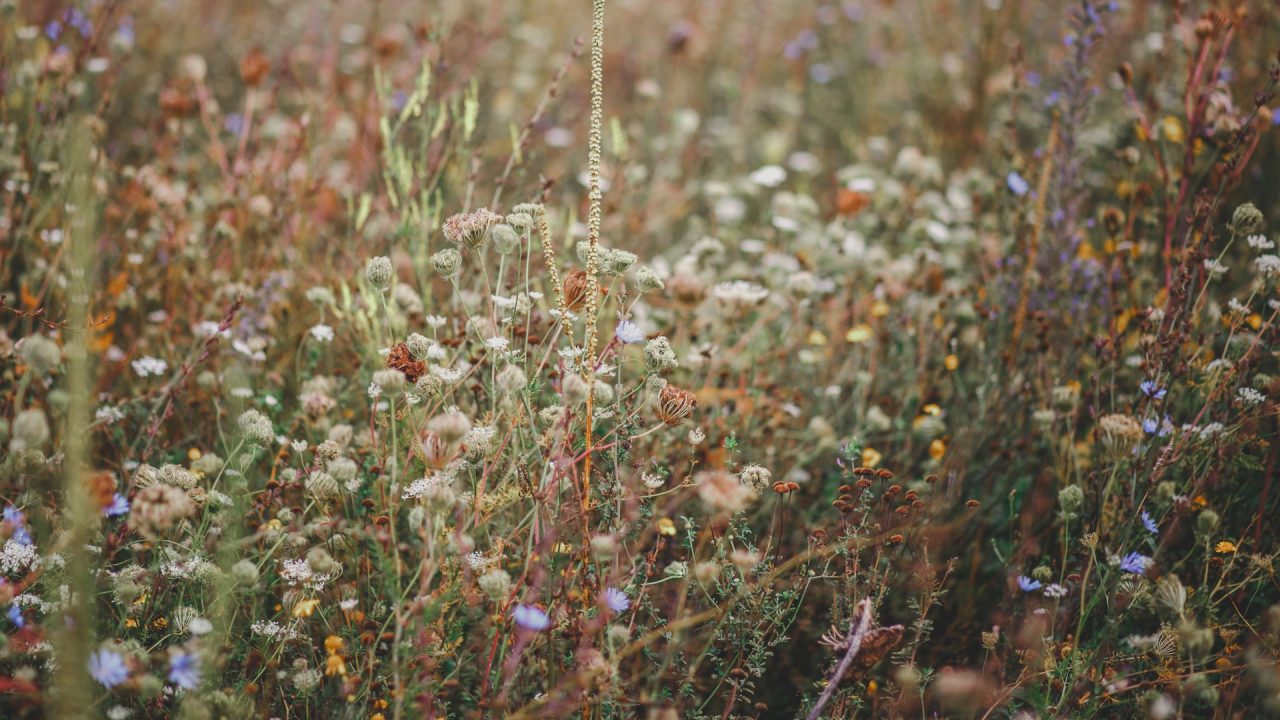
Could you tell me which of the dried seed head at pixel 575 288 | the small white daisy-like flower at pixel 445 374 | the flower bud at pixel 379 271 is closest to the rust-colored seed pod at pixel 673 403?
the dried seed head at pixel 575 288

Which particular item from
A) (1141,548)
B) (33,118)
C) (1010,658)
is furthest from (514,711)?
(33,118)

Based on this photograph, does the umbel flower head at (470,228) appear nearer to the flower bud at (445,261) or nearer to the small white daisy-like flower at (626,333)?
the flower bud at (445,261)

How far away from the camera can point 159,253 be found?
10.4ft

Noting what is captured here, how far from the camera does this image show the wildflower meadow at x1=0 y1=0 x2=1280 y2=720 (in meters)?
1.67

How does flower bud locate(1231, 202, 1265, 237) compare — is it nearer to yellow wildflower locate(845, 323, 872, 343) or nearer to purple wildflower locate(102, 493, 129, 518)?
yellow wildflower locate(845, 323, 872, 343)

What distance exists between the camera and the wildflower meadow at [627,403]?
167 cm

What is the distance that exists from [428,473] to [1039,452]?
1916mm

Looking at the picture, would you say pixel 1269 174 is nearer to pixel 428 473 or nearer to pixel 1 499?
pixel 428 473

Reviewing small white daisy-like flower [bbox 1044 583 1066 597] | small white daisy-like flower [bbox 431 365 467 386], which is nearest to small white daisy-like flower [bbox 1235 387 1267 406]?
small white daisy-like flower [bbox 1044 583 1066 597]

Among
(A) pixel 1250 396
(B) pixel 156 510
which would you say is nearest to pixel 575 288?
(B) pixel 156 510

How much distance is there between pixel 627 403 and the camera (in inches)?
87.3

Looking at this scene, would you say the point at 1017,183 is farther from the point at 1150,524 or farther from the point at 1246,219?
the point at 1150,524

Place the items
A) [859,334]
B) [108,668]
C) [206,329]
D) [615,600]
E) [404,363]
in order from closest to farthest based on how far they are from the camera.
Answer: [108,668] < [615,600] < [404,363] < [206,329] < [859,334]

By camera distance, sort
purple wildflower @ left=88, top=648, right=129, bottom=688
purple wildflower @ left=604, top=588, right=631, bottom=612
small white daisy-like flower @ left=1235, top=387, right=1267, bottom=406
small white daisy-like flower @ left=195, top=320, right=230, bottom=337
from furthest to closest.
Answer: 1. small white daisy-like flower @ left=195, top=320, right=230, bottom=337
2. small white daisy-like flower @ left=1235, top=387, right=1267, bottom=406
3. purple wildflower @ left=604, top=588, right=631, bottom=612
4. purple wildflower @ left=88, top=648, right=129, bottom=688
